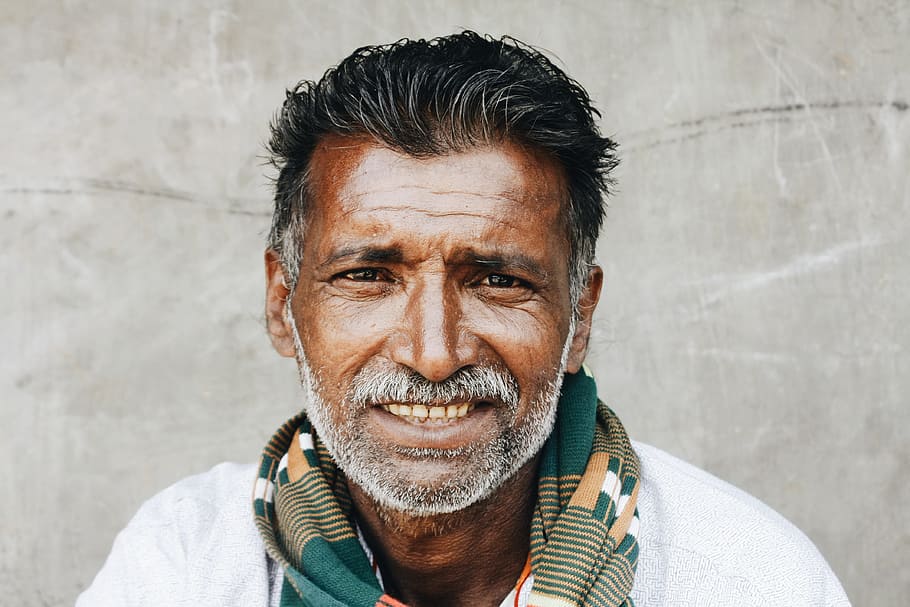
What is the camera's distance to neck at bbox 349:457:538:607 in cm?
225

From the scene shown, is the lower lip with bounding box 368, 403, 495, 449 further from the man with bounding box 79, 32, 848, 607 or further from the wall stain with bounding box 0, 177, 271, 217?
the wall stain with bounding box 0, 177, 271, 217

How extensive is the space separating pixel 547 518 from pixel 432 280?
0.58 m

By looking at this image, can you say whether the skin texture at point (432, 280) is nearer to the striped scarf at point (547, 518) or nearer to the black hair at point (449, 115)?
the black hair at point (449, 115)

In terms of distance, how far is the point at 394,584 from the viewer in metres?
2.37

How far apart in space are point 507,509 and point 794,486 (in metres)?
1.30

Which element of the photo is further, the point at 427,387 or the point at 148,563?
the point at 148,563

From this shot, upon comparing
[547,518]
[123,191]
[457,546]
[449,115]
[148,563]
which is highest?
[449,115]

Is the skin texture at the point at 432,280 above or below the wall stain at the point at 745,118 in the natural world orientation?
below

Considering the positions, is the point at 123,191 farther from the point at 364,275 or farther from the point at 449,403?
the point at 449,403

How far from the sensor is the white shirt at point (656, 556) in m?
2.17

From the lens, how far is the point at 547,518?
7.08ft

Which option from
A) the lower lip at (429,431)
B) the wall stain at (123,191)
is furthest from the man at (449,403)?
the wall stain at (123,191)

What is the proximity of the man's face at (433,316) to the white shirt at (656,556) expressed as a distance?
36cm

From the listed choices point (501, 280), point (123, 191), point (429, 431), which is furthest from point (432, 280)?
point (123, 191)
